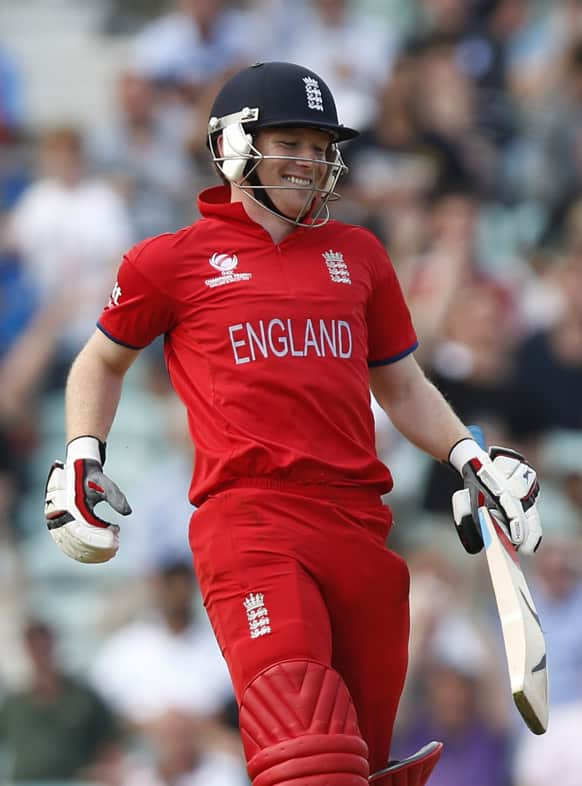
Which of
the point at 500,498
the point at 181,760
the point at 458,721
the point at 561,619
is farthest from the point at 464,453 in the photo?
the point at 181,760

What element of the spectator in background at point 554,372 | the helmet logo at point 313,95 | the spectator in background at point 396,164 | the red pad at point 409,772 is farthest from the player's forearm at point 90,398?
the spectator in background at point 396,164

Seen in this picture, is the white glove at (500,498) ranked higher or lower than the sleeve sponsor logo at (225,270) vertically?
lower

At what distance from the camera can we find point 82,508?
12.8 ft

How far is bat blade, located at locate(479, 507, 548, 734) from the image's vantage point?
364cm

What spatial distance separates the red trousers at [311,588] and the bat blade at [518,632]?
10.6 inches

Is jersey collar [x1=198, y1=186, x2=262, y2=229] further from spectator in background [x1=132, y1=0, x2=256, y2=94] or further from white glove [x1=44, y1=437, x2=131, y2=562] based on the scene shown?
spectator in background [x1=132, y1=0, x2=256, y2=94]

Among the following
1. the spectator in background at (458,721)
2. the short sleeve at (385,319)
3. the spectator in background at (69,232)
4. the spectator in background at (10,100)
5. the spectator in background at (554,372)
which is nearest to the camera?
the short sleeve at (385,319)

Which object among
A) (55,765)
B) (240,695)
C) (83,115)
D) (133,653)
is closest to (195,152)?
(83,115)

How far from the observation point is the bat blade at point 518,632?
11.9 feet

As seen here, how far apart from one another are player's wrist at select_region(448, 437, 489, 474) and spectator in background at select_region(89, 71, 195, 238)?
16.3 ft

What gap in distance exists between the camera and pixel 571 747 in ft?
24.0

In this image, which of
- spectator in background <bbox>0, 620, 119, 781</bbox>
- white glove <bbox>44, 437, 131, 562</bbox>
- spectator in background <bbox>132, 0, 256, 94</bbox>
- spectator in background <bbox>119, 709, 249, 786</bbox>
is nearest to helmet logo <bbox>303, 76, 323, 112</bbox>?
white glove <bbox>44, 437, 131, 562</bbox>

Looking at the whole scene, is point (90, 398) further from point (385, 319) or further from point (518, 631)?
point (518, 631)

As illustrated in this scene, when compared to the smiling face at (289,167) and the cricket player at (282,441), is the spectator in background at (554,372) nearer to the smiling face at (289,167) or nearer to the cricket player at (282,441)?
the cricket player at (282,441)
